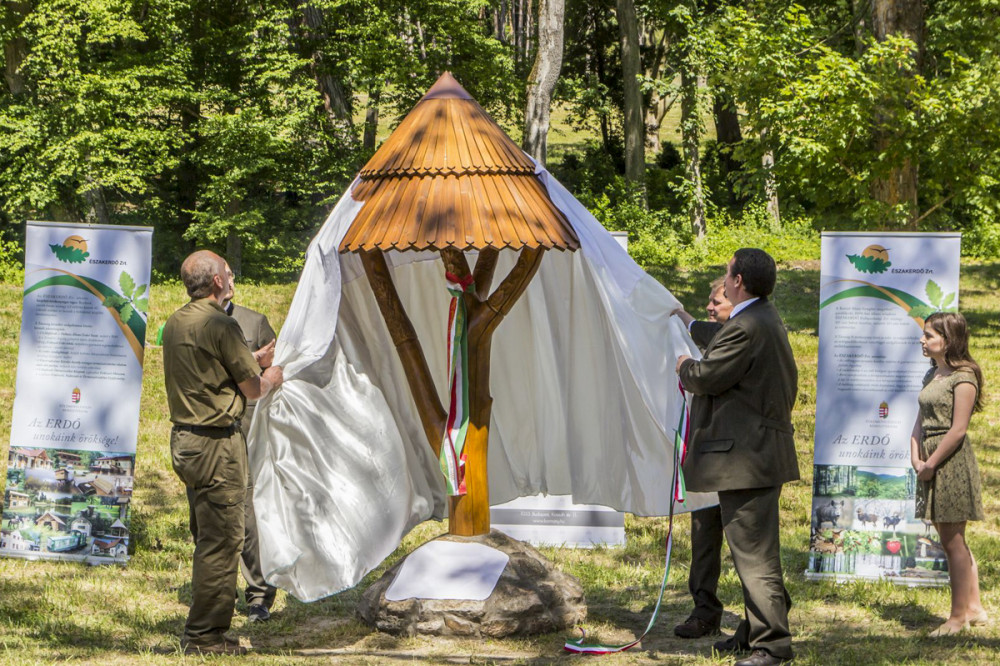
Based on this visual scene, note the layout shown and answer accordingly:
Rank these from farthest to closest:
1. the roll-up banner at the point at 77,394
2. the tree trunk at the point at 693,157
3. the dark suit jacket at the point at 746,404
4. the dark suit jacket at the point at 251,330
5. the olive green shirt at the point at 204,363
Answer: the tree trunk at the point at 693,157
the roll-up banner at the point at 77,394
the dark suit jacket at the point at 251,330
the olive green shirt at the point at 204,363
the dark suit jacket at the point at 746,404

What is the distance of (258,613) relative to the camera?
6.26 meters

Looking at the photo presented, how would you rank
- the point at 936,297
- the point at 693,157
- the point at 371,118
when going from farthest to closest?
the point at 693,157
the point at 371,118
the point at 936,297

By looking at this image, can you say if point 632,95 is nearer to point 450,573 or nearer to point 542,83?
point 542,83

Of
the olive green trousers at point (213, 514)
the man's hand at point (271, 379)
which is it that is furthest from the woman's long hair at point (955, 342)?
the olive green trousers at point (213, 514)

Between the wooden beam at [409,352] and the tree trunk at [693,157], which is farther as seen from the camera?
the tree trunk at [693,157]

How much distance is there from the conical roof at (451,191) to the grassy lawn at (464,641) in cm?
206

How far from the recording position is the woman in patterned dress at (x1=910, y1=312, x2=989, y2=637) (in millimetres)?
5855

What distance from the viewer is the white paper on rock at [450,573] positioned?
582 cm

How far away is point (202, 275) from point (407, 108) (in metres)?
18.4

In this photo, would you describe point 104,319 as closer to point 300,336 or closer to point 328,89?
point 300,336

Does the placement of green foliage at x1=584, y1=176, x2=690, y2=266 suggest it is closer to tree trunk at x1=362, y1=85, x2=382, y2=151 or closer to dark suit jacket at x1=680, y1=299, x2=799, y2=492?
tree trunk at x1=362, y1=85, x2=382, y2=151

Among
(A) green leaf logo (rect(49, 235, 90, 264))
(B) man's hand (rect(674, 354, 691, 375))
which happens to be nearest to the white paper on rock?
(B) man's hand (rect(674, 354, 691, 375))

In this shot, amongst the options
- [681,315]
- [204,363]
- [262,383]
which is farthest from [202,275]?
[681,315]

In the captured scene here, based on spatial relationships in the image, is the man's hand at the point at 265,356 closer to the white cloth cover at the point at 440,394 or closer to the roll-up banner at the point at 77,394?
the white cloth cover at the point at 440,394
